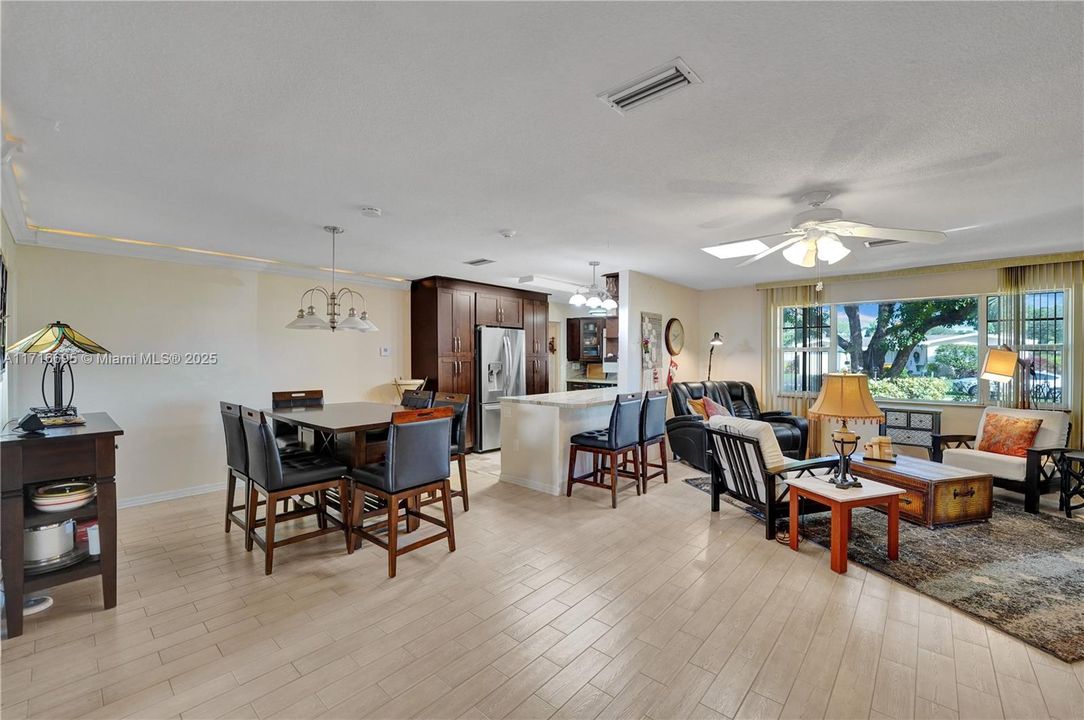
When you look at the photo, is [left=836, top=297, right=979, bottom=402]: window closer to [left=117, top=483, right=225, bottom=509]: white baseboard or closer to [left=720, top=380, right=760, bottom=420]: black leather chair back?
[left=720, top=380, right=760, bottom=420]: black leather chair back

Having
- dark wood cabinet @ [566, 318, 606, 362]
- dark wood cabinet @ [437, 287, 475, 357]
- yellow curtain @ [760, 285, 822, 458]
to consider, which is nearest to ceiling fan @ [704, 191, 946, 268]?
yellow curtain @ [760, 285, 822, 458]

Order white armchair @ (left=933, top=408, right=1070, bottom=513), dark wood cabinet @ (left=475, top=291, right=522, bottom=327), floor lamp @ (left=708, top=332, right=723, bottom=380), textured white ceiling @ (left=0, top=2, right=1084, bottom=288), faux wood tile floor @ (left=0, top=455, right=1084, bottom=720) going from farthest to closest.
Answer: floor lamp @ (left=708, top=332, right=723, bottom=380), dark wood cabinet @ (left=475, top=291, right=522, bottom=327), white armchair @ (left=933, top=408, right=1070, bottom=513), faux wood tile floor @ (left=0, top=455, right=1084, bottom=720), textured white ceiling @ (left=0, top=2, right=1084, bottom=288)

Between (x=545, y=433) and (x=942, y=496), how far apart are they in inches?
124

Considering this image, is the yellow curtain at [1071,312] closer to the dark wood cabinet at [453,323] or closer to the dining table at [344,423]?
the dark wood cabinet at [453,323]

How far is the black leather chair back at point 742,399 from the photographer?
628 centimetres

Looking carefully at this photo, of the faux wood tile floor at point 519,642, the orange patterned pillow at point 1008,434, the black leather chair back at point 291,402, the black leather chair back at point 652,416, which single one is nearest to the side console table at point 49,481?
the faux wood tile floor at point 519,642

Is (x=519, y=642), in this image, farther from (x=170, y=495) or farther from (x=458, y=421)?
(x=170, y=495)

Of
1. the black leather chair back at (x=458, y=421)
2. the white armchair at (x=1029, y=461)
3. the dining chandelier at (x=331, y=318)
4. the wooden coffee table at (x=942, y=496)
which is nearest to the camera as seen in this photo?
the wooden coffee table at (x=942, y=496)

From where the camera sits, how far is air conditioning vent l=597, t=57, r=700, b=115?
5.50 ft

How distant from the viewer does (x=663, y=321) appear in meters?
6.37

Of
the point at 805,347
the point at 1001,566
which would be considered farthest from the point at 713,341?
the point at 1001,566

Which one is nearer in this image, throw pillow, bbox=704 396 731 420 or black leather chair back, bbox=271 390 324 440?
black leather chair back, bbox=271 390 324 440

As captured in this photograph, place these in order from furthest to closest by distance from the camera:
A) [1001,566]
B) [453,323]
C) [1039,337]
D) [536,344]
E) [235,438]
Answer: [536,344] < [453,323] < [1039,337] < [235,438] < [1001,566]

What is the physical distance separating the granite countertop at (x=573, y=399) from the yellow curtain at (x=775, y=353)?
9.16 ft
